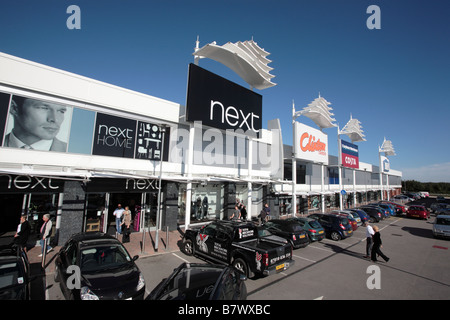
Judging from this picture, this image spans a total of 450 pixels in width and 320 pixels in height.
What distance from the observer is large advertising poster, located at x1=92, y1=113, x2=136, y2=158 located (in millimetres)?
12242

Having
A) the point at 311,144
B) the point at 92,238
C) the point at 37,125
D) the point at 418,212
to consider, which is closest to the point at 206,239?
the point at 92,238

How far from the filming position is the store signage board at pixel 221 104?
1351 centimetres

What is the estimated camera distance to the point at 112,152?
41.3 feet

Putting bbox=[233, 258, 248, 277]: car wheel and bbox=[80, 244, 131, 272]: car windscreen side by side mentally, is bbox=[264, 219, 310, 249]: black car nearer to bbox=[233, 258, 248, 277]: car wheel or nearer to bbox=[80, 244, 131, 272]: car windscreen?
bbox=[233, 258, 248, 277]: car wheel

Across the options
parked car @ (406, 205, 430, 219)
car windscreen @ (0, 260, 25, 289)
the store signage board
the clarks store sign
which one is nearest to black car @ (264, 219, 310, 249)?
the store signage board

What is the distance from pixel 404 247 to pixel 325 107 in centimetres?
1553

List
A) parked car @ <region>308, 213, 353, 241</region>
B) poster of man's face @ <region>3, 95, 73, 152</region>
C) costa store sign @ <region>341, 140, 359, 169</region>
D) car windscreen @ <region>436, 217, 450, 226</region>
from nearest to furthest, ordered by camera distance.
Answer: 1. poster of man's face @ <region>3, 95, 73, 152</region>
2. parked car @ <region>308, 213, 353, 241</region>
3. car windscreen @ <region>436, 217, 450, 226</region>
4. costa store sign @ <region>341, 140, 359, 169</region>

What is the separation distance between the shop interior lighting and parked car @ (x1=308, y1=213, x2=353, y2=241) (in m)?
11.5

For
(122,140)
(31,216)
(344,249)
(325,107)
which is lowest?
(344,249)

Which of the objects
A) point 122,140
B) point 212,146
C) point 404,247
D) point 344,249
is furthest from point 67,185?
point 404,247

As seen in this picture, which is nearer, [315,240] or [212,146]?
[315,240]
